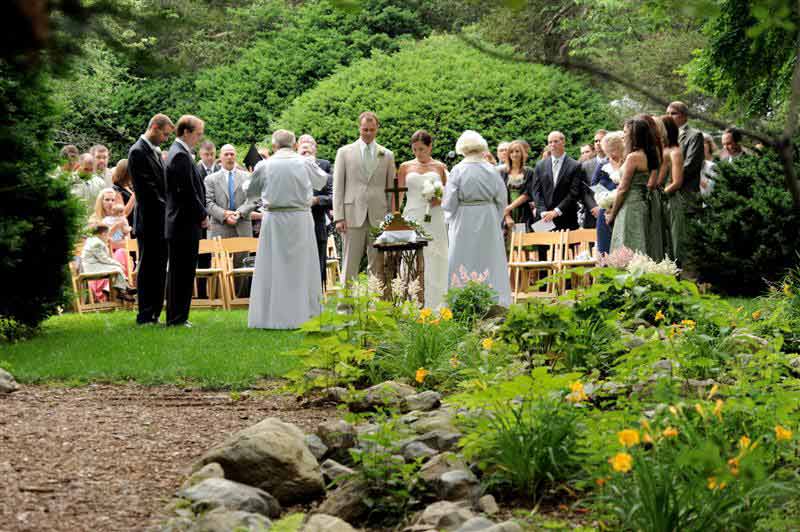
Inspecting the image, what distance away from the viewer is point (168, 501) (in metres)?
4.76

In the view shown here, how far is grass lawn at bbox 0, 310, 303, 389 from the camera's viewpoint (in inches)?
341

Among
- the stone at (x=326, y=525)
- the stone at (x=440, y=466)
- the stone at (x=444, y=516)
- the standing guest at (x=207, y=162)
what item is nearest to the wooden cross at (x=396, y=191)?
the standing guest at (x=207, y=162)

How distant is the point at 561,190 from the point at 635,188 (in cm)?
393

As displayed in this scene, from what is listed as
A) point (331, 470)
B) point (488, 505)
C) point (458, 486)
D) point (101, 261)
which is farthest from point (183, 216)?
point (488, 505)

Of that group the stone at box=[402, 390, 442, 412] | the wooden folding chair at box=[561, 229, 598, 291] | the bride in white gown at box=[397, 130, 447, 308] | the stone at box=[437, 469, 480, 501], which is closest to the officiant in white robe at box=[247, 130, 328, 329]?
the bride in white gown at box=[397, 130, 447, 308]

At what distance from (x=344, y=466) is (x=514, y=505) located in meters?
0.97

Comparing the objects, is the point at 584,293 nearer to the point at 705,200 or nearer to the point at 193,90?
the point at 705,200

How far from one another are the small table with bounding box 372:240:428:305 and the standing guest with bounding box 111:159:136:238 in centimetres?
526

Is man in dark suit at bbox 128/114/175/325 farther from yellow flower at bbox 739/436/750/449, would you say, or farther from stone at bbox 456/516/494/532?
yellow flower at bbox 739/436/750/449

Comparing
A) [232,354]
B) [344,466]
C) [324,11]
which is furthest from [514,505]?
[324,11]

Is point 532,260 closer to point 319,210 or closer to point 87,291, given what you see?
point 319,210

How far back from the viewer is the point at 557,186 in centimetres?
1541

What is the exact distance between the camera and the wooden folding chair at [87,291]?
47.8 feet

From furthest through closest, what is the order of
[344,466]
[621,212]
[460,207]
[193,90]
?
[193,90]
[460,207]
[621,212]
[344,466]
